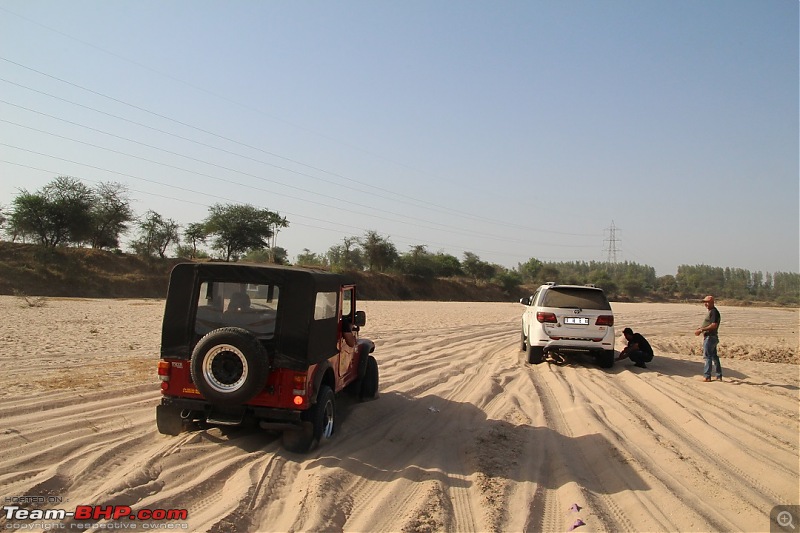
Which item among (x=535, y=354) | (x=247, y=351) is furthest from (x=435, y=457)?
(x=535, y=354)

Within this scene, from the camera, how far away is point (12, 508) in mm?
4188

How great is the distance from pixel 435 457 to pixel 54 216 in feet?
174

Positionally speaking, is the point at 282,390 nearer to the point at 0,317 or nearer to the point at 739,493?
the point at 739,493

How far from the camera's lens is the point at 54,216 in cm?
4856

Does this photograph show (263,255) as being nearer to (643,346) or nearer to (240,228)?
(240,228)

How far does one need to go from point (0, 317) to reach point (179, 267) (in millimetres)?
16363

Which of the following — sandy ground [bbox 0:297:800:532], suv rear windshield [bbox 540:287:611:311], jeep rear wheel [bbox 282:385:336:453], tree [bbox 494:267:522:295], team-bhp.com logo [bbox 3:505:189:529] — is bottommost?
team-bhp.com logo [bbox 3:505:189:529]

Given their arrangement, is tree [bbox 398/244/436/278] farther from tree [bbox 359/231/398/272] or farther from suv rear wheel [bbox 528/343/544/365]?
suv rear wheel [bbox 528/343/544/365]

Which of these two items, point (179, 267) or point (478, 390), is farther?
point (478, 390)

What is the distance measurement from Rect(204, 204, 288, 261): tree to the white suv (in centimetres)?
4374

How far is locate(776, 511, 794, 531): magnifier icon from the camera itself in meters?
4.47

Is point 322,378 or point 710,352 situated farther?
point 710,352

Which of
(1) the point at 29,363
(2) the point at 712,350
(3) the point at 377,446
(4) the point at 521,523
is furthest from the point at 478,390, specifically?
(1) the point at 29,363

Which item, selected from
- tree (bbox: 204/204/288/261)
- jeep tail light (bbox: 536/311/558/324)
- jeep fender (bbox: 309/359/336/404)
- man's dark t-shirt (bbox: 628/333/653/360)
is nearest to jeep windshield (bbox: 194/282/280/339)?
jeep fender (bbox: 309/359/336/404)
